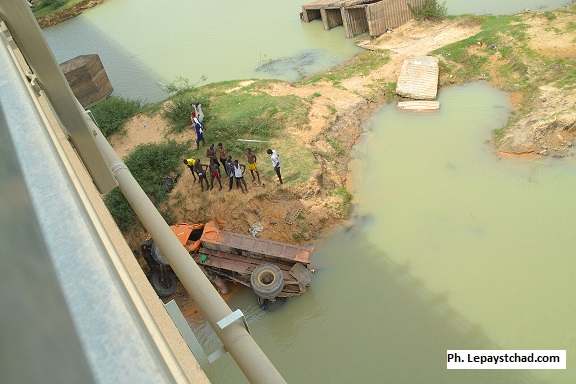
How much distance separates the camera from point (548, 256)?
27.8 ft

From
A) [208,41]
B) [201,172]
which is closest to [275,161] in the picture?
[201,172]

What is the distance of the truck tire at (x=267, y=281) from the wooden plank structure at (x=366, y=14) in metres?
10.7

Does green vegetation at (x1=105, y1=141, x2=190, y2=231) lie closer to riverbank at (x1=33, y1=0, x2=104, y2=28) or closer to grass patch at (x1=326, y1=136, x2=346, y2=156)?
grass patch at (x1=326, y1=136, x2=346, y2=156)

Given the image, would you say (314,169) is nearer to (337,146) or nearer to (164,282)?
(337,146)

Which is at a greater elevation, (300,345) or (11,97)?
(11,97)

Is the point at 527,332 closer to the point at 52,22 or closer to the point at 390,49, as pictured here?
the point at 390,49

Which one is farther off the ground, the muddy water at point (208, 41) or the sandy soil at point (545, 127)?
the muddy water at point (208, 41)

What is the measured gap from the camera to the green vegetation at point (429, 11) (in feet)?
52.1

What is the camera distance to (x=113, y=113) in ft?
43.7

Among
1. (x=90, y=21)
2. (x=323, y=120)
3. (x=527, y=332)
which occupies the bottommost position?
(x=527, y=332)

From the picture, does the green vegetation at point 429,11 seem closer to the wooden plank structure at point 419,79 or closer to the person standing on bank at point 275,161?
the wooden plank structure at point 419,79

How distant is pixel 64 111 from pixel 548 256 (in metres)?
8.15

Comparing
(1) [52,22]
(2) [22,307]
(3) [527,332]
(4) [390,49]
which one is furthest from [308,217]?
(1) [52,22]

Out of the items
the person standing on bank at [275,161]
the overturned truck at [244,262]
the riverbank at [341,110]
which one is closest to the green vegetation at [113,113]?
the riverbank at [341,110]
